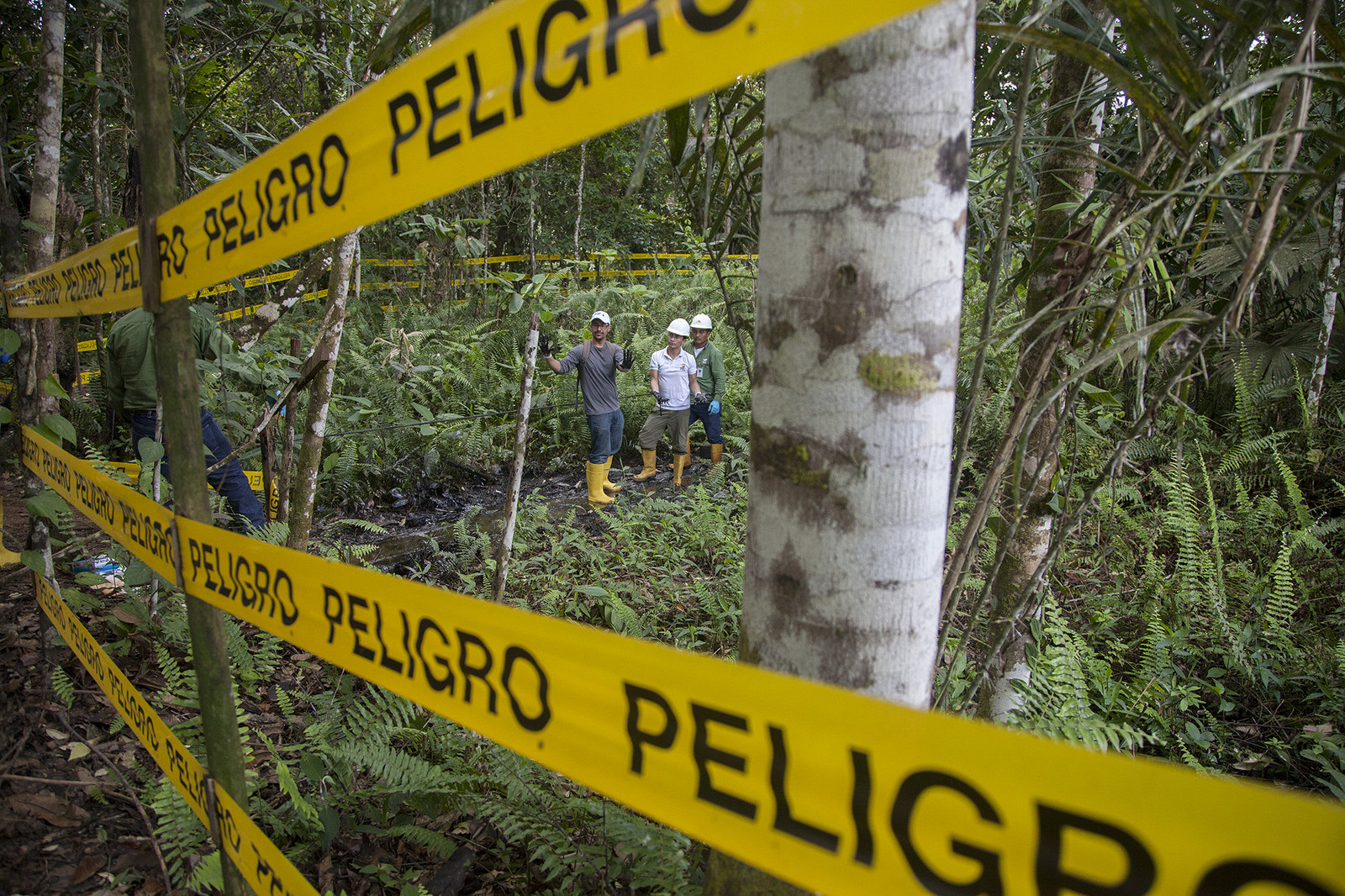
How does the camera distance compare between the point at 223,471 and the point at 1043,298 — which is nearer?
the point at 1043,298

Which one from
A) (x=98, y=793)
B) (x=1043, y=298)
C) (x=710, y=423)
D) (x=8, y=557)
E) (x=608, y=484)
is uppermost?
(x=1043, y=298)

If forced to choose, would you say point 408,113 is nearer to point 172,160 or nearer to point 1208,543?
point 172,160

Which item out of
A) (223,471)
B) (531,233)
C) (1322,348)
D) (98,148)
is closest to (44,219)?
(223,471)

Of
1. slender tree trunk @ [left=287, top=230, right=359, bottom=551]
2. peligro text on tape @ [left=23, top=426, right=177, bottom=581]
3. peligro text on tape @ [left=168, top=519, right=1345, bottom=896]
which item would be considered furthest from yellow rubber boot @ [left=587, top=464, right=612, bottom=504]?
peligro text on tape @ [left=168, top=519, right=1345, bottom=896]

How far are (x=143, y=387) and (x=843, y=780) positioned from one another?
15.0ft

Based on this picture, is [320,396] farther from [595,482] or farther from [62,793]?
[595,482]

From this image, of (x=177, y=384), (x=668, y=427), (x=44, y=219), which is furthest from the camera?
(x=668, y=427)

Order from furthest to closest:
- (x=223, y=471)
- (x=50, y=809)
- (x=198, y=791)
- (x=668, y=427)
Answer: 1. (x=668, y=427)
2. (x=223, y=471)
3. (x=50, y=809)
4. (x=198, y=791)

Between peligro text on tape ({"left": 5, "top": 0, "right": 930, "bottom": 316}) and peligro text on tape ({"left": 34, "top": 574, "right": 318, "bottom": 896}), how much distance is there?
108cm

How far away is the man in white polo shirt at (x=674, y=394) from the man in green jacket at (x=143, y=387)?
430cm

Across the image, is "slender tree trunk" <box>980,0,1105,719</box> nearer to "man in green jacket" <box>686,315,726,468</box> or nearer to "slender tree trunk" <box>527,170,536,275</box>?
"slender tree trunk" <box>527,170,536,275</box>

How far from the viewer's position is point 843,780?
648 millimetres

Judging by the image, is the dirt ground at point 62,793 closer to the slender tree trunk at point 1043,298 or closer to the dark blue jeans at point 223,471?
the dark blue jeans at point 223,471

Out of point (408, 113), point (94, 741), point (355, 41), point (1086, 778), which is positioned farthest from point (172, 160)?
point (355, 41)
